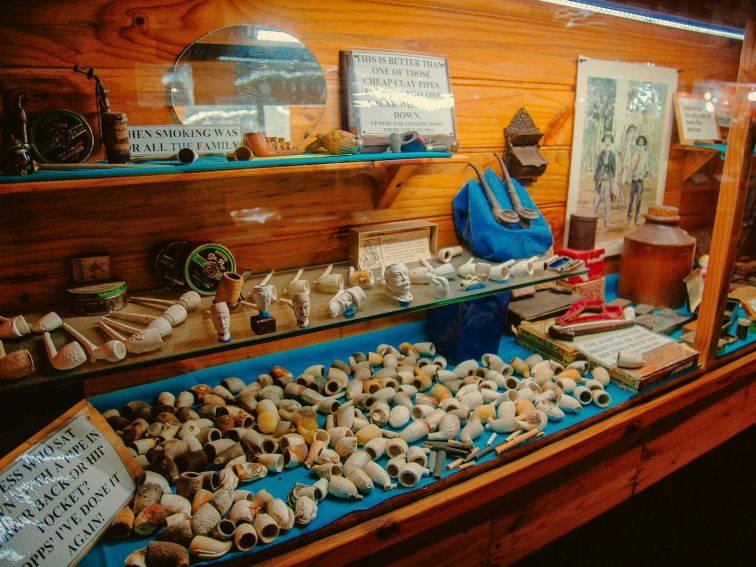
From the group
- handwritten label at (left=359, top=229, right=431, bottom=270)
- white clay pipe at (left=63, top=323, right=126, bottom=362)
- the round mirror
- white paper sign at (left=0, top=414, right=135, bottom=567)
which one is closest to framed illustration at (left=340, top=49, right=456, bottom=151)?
the round mirror

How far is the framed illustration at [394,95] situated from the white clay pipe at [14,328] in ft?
3.74

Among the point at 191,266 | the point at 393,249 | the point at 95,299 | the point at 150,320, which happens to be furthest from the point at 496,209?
the point at 95,299

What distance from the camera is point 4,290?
151 centimetres

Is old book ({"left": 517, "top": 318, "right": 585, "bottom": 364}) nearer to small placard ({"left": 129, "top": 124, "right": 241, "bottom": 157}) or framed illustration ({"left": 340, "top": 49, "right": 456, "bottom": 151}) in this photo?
framed illustration ({"left": 340, "top": 49, "right": 456, "bottom": 151})

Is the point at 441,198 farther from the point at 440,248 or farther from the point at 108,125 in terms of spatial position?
the point at 108,125

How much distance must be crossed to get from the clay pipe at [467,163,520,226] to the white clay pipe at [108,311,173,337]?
1271 mm

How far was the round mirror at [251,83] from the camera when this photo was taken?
5.09 ft

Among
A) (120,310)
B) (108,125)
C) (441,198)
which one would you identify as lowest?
(120,310)

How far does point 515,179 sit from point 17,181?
6.02 ft

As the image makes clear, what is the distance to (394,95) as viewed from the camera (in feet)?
6.08

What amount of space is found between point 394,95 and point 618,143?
1.45 meters

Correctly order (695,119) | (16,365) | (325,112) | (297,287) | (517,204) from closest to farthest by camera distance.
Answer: (16,365) → (297,287) → (325,112) → (517,204) → (695,119)

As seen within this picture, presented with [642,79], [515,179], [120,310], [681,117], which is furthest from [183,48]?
[681,117]

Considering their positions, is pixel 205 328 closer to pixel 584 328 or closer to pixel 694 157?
pixel 584 328
